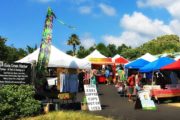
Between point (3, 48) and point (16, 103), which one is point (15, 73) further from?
point (3, 48)

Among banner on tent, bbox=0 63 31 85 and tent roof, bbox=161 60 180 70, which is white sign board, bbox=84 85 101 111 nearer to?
banner on tent, bbox=0 63 31 85

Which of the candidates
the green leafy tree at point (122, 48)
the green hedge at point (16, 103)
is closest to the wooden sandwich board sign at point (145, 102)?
the green hedge at point (16, 103)

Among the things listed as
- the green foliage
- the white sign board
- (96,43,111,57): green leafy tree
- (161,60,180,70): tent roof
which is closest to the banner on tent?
the white sign board

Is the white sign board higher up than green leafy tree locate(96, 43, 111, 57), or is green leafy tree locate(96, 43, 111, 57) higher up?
green leafy tree locate(96, 43, 111, 57)

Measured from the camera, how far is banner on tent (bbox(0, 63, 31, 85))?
17.4 meters

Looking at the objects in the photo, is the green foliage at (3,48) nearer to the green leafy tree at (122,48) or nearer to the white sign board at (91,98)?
the white sign board at (91,98)

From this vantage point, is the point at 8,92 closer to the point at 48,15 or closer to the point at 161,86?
the point at 48,15

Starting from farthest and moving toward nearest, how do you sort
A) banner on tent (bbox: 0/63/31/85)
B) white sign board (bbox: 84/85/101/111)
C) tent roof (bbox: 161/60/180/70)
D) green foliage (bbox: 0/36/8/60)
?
green foliage (bbox: 0/36/8/60)
tent roof (bbox: 161/60/180/70)
white sign board (bbox: 84/85/101/111)
banner on tent (bbox: 0/63/31/85)

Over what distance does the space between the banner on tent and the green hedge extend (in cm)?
39

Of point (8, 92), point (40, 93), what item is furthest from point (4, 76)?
point (40, 93)

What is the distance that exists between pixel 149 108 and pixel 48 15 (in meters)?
6.33

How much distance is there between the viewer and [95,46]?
8700 centimetres

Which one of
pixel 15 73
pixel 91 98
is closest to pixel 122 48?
pixel 91 98

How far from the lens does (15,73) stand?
1778cm
